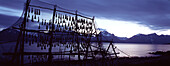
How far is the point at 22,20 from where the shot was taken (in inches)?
377

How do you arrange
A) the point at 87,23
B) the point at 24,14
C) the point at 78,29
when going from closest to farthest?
the point at 24,14
the point at 78,29
the point at 87,23

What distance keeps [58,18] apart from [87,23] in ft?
12.3

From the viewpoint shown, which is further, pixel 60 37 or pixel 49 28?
pixel 60 37

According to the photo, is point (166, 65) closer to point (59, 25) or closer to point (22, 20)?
point (59, 25)

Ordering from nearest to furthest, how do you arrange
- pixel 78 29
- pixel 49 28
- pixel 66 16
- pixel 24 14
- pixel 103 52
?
pixel 24 14
pixel 49 28
pixel 66 16
pixel 78 29
pixel 103 52

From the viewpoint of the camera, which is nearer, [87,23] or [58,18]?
[58,18]

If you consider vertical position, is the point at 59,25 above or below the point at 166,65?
above

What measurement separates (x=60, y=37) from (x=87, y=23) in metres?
3.33

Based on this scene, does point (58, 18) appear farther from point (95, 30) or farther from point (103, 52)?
point (103, 52)

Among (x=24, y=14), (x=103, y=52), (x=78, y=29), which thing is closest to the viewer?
(x=24, y=14)

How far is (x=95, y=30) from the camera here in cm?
1484

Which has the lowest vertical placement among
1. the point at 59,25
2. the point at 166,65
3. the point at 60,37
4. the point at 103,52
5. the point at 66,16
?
the point at 166,65

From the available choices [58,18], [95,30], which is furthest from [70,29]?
[95,30]

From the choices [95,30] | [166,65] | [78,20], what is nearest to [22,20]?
[78,20]
